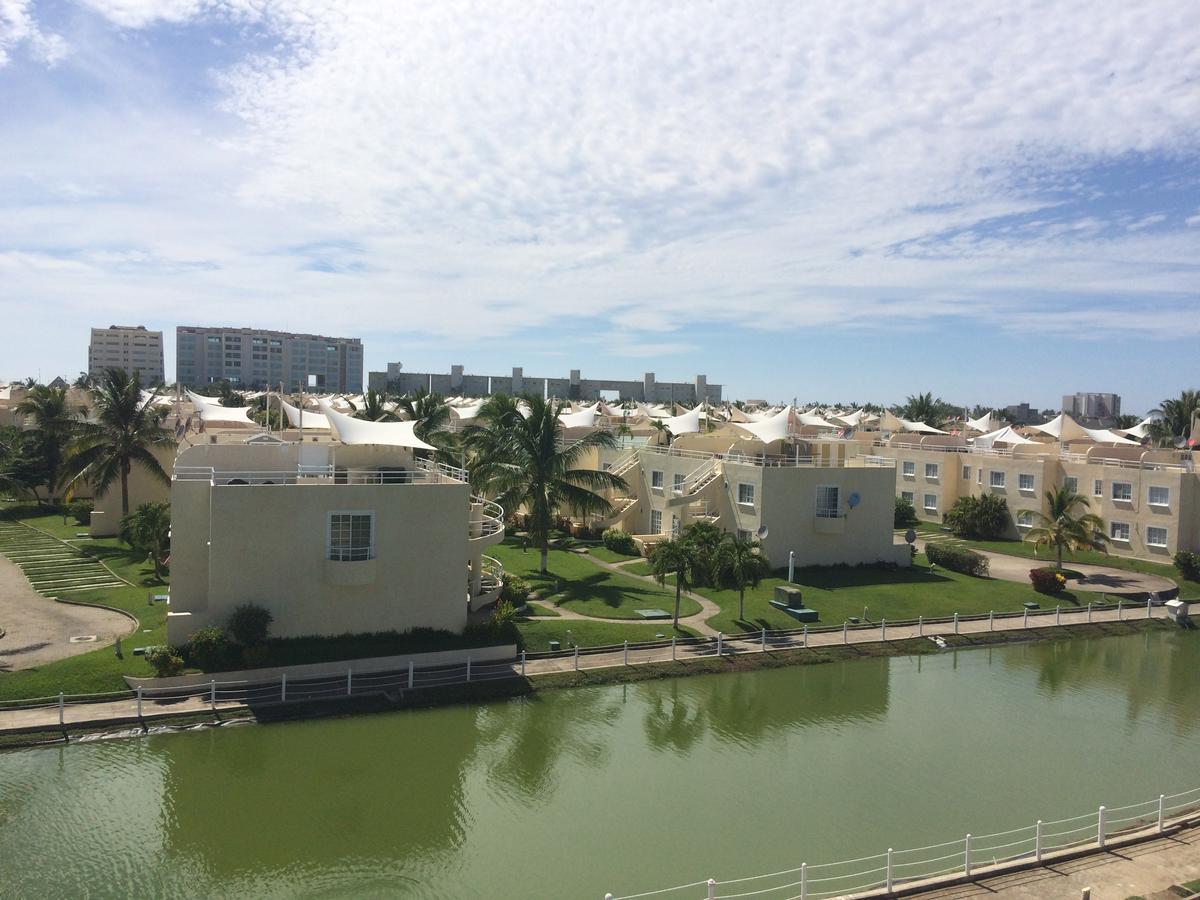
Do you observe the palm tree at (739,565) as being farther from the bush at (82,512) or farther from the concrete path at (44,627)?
the bush at (82,512)

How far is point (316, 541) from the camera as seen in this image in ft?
80.8

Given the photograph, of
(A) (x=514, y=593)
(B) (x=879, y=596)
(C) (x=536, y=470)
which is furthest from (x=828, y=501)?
(A) (x=514, y=593)

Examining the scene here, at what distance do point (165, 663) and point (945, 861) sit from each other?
18672 millimetres

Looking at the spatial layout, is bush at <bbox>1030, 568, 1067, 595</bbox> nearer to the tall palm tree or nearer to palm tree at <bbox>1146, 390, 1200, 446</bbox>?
the tall palm tree

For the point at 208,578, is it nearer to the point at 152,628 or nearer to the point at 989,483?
the point at 152,628

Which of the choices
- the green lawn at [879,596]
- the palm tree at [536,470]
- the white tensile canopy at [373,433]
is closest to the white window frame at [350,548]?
the white tensile canopy at [373,433]

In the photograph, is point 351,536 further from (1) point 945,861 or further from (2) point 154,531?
(1) point 945,861

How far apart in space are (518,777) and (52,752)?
401 inches

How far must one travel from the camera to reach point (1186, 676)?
96.5ft

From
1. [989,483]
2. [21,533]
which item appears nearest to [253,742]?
[21,533]

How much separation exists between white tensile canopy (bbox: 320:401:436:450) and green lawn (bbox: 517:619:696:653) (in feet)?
22.5

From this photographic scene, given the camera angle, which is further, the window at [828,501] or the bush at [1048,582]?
the window at [828,501]

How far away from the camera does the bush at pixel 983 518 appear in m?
51.1

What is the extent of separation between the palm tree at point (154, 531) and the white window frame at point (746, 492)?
2367 centimetres
